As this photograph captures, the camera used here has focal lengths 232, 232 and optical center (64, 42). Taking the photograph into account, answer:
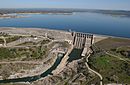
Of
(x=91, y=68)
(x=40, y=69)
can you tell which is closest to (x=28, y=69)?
(x=40, y=69)

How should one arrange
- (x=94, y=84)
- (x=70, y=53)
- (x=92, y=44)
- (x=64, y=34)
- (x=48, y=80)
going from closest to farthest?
(x=94, y=84)
(x=48, y=80)
(x=70, y=53)
(x=92, y=44)
(x=64, y=34)

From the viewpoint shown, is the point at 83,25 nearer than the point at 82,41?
No

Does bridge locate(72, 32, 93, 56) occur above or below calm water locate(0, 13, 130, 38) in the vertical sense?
above

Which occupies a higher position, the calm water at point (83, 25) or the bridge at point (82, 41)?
the bridge at point (82, 41)

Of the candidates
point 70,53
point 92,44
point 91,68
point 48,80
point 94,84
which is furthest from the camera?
point 92,44

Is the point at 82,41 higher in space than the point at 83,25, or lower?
higher

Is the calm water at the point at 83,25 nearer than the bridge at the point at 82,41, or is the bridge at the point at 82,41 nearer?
the bridge at the point at 82,41

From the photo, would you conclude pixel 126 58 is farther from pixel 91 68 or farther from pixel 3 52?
pixel 3 52

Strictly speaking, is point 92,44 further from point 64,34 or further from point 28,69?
point 28,69

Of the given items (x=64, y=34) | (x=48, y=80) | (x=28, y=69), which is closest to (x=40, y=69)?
(x=28, y=69)

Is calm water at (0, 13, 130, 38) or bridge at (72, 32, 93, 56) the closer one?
bridge at (72, 32, 93, 56)

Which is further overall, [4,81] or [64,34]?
[64,34]
